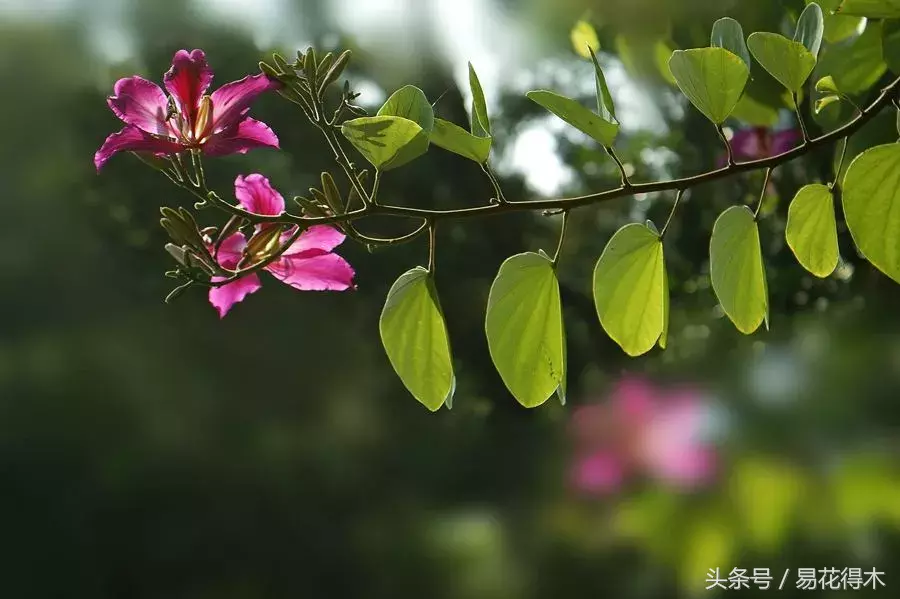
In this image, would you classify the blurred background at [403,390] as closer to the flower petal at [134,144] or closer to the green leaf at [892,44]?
the green leaf at [892,44]

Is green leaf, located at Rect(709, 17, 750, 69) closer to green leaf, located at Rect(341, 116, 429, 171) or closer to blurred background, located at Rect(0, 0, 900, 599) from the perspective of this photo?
green leaf, located at Rect(341, 116, 429, 171)

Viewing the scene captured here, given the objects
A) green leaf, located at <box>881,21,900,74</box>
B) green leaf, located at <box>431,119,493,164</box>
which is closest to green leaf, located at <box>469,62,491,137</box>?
green leaf, located at <box>431,119,493,164</box>

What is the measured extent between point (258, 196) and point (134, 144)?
0.14 feet

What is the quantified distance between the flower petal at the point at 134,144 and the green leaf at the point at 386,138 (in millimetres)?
45

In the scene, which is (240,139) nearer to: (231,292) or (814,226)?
(231,292)

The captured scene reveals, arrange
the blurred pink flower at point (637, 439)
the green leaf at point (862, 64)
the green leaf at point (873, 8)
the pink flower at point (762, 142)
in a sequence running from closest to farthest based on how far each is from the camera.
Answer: the green leaf at point (873, 8), the green leaf at point (862, 64), the pink flower at point (762, 142), the blurred pink flower at point (637, 439)

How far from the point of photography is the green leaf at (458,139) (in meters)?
0.18

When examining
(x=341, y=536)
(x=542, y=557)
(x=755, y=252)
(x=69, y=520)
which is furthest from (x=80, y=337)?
(x=755, y=252)

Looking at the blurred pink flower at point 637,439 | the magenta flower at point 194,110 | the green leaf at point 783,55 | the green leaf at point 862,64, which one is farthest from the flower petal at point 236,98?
the blurred pink flower at point 637,439

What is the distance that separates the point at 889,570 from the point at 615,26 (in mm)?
415

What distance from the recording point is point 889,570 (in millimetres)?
536

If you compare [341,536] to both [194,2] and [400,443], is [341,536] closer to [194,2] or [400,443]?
[400,443]

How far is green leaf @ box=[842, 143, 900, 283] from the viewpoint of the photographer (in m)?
0.17

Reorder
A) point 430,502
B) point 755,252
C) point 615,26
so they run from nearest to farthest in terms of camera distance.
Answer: point 755,252 → point 615,26 → point 430,502
